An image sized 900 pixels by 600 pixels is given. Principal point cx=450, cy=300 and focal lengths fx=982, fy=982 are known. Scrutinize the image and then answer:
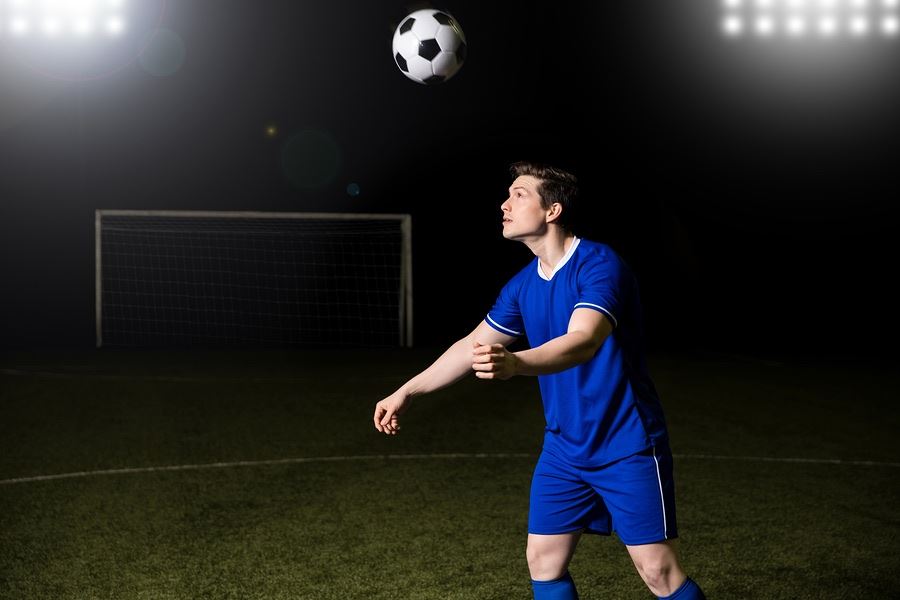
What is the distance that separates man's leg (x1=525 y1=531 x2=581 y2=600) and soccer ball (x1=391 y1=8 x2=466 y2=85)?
4942mm

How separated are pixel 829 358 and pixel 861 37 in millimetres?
4940

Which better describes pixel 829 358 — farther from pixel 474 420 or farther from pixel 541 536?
pixel 541 536

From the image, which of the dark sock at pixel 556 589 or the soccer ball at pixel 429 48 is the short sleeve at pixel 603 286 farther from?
the soccer ball at pixel 429 48

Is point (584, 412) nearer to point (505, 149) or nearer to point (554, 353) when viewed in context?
point (554, 353)

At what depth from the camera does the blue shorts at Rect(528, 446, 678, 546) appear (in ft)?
8.70

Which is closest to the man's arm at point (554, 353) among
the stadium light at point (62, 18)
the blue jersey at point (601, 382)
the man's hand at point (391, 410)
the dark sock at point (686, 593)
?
the blue jersey at point (601, 382)

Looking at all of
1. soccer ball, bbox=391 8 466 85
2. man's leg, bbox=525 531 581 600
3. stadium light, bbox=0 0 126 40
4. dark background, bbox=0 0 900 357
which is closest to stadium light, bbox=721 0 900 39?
dark background, bbox=0 0 900 357

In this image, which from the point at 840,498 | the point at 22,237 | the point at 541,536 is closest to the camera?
the point at 541,536

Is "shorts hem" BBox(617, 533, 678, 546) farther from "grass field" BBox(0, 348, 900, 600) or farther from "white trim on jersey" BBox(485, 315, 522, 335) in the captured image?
"grass field" BBox(0, 348, 900, 600)

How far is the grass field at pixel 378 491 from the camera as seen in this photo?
157 inches

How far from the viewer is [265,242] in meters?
13.7

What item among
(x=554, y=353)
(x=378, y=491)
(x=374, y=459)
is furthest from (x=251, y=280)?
(x=554, y=353)

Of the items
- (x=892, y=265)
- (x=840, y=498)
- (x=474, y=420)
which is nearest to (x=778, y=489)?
(x=840, y=498)

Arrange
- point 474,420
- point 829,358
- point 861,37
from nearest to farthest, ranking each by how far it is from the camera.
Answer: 1. point 474,420
2. point 829,358
3. point 861,37
